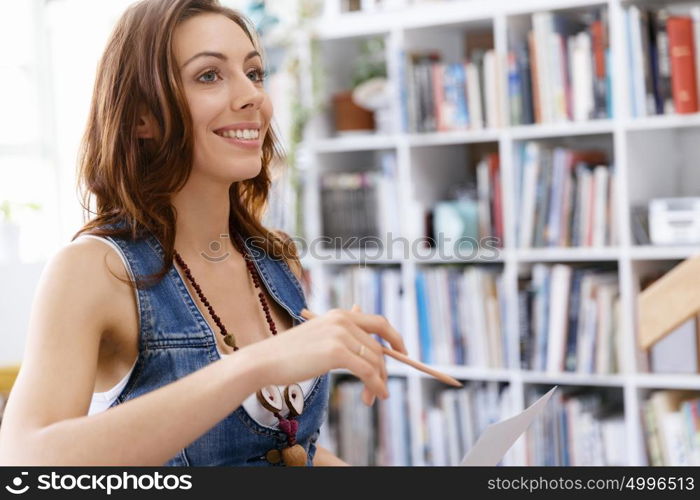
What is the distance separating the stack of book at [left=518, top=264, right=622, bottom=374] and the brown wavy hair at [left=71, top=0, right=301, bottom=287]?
193cm

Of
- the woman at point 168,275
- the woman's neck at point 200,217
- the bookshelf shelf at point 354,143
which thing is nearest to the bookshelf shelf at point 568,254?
the bookshelf shelf at point 354,143

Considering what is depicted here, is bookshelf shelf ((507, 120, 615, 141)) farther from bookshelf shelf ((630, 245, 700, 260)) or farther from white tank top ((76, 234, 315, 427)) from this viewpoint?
white tank top ((76, 234, 315, 427))

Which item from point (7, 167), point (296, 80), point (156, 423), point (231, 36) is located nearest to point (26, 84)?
point (7, 167)

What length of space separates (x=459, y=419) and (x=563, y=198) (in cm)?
86

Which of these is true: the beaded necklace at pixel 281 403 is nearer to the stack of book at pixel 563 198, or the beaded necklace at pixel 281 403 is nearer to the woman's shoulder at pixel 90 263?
the woman's shoulder at pixel 90 263

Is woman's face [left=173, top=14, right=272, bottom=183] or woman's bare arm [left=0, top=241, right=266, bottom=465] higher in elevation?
woman's face [left=173, top=14, right=272, bottom=183]

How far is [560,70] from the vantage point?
3.00m

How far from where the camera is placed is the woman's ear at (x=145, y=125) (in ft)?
4.34

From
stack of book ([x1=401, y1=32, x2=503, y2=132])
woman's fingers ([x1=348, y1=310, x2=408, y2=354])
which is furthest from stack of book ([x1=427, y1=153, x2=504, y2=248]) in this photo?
woman's fingers ([x1=348, y1=310, x2=408, y2=354])

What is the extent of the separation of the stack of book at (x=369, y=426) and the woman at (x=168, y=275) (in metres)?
1.94

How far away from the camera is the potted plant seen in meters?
3.59

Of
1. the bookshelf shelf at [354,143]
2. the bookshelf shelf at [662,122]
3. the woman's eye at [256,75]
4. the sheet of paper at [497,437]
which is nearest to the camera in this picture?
the sheet of paper at [497,437]

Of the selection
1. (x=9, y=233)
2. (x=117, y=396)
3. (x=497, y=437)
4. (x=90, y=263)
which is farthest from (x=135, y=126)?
(x=9, y=233)

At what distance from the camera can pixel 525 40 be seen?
3.12 meters
